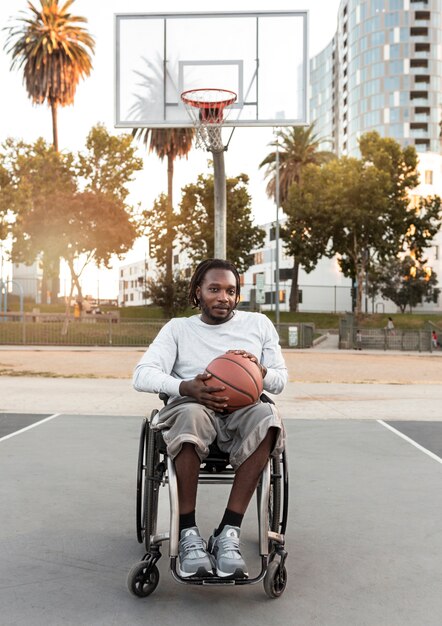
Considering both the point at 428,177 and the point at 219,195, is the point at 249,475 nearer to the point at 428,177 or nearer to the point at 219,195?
the point at 219,195

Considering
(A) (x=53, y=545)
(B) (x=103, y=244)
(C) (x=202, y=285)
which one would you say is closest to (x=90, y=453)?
(A) (x=53, y=545)

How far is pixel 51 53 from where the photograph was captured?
157ft

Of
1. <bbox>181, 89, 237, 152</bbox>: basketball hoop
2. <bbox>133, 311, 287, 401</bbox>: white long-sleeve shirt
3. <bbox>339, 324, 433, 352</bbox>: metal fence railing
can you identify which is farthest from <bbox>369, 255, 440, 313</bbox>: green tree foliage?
<bbox>133, 311, 287, 401</bbox>: white long-sleeve shirt

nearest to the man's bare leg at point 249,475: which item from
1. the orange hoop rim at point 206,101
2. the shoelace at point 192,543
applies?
the shoelace at point 192,543

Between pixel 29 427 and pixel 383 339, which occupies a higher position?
pixel 29 427

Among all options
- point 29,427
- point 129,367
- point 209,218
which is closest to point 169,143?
point 209,218

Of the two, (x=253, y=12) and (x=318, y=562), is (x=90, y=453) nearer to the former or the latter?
(x=318, y=562)

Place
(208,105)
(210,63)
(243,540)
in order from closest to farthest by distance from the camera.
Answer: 1. (243,540)
2. (208,105)
3. (210,63)

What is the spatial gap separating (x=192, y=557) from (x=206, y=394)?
0.75m

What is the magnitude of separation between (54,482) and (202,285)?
2618 mm

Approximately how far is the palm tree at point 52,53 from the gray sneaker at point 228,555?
45473 mm

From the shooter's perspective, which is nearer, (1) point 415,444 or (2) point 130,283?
(1) point 415,444

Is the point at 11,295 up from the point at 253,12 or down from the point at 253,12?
down

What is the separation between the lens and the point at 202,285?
167 inches
